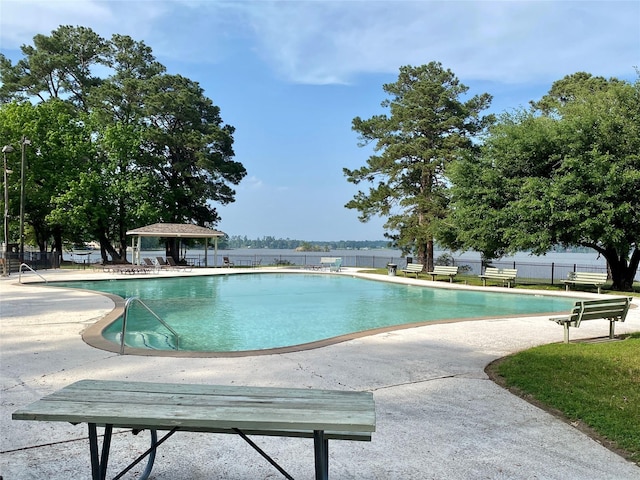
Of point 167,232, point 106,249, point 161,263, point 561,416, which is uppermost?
point 167,232

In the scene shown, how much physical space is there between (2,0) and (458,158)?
1907 cm

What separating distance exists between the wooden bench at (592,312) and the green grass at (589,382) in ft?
1.22

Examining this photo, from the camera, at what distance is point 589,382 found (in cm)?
489

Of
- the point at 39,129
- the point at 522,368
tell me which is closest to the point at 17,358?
the point at 522,368

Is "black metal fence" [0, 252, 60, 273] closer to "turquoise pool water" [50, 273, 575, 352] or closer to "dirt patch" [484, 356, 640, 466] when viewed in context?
"turquoise pool water" [50, 273, 575, 352]

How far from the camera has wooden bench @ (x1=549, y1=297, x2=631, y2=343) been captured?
704cm

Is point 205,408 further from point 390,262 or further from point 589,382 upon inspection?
point 390,262

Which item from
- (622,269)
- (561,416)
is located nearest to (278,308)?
(561,416)

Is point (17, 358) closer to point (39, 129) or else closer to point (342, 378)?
point (342, 378)

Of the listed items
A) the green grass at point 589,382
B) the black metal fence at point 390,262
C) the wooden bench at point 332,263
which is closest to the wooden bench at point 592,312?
the green grass at point 589,382

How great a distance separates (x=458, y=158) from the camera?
22391 mm

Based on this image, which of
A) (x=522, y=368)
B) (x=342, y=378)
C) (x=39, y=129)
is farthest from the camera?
(x=39, y=129)

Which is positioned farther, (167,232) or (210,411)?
(167,232)

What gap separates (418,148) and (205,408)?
24.3 metres
